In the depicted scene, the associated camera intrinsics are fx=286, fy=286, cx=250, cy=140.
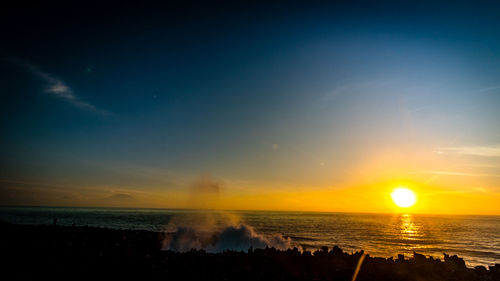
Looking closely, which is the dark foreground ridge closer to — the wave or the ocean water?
the wave

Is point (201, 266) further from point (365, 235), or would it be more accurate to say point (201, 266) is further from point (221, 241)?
point (365, 235)

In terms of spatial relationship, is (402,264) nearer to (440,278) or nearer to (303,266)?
(440,278)

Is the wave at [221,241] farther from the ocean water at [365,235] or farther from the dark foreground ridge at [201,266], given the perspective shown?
the dark foreground ridge at [201,266]

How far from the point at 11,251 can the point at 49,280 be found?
660 cm

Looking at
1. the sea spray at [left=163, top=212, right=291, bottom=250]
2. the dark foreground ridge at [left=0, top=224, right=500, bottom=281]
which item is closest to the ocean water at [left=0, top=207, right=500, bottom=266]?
the sea spray at [left=163, top=212, right=291, bottom=250]

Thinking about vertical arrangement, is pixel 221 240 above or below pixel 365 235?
above

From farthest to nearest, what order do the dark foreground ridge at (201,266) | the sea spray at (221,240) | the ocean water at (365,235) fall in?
the ocean water at (365,235), the sea spray at (221,240), the dark foreground ridge at (201,266)

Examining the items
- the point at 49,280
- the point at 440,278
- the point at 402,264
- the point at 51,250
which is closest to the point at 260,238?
the point at 402,264

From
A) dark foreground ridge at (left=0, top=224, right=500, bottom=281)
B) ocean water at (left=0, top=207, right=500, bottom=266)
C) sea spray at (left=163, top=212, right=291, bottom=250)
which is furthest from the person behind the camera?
ocean water at (left=0, top=207, right=500, bottom=266)

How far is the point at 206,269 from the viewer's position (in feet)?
44.9

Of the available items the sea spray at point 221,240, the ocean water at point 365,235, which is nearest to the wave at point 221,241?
the sea spray at point 221,240

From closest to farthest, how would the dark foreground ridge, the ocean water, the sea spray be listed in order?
1. the dark foreground ridge
2. the sea spray
3. the ocean water

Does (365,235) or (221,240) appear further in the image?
(365,235)

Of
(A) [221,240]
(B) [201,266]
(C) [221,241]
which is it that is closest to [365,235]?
(A) [221,240]
